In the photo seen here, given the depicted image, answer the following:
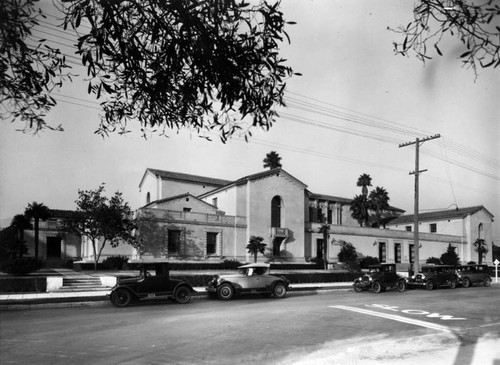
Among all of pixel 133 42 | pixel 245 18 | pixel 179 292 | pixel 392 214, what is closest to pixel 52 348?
pixel 133 42

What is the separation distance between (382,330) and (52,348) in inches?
287

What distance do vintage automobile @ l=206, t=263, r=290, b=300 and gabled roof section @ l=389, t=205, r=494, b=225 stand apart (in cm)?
4798

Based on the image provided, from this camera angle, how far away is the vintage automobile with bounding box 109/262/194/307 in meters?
15.5

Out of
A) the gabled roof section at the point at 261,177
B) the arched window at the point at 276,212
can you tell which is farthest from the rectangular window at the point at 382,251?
the arched window at the point at 276,212

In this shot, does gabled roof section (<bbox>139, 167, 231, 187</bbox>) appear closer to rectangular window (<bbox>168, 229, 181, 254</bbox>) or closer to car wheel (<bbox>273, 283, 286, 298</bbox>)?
rectangular window (<bbox>168, 229, 181, 254</bbox>)

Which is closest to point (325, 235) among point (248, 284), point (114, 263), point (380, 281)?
point (114, 263)

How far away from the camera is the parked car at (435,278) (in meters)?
→ 26.4

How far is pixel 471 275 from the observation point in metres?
29.1

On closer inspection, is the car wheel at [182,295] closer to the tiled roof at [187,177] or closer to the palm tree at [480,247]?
the tiled roof at [187,177]

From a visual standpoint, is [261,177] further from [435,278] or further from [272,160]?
[435,278]

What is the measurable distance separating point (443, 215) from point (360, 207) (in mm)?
13700

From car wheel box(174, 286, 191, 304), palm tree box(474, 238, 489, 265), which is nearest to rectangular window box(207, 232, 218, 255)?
car wheel box(174, 286, 191, 304)

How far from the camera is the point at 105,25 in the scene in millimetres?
3967

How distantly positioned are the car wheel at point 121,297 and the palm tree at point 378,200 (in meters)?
48.2
